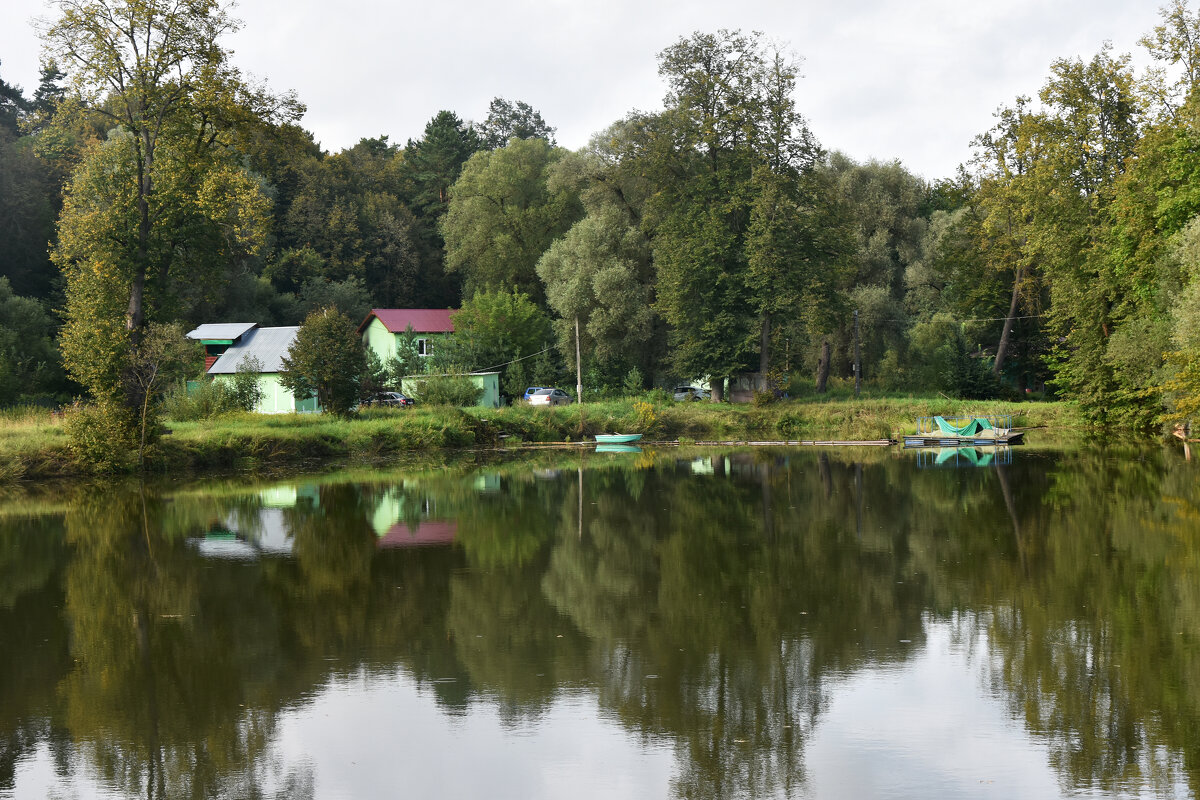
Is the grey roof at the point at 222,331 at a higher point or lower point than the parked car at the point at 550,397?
higher

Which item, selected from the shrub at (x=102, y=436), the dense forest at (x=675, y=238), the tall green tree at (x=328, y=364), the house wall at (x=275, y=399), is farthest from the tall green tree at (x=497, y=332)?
the shrub at (x=102, y=436)

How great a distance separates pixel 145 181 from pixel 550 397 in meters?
25.0

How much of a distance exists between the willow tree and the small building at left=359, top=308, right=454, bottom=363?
2551 cm

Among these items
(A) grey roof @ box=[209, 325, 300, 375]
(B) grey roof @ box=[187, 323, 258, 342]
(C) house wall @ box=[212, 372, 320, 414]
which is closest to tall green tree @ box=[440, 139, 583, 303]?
(A) grey roof @ box=[209, 325, 300, 375]

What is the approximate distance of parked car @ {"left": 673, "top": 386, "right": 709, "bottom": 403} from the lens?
5897 centimetres

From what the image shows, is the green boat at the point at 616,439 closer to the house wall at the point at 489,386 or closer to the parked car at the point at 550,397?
the parked car at the point at 550,397

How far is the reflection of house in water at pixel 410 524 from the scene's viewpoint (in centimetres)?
1855

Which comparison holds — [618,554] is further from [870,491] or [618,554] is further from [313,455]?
[313,455]

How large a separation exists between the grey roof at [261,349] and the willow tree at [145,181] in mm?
14976

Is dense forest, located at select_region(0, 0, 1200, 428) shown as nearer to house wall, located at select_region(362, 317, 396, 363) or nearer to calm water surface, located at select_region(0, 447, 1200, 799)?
house wall, located at select_region(362, 317, 396, 363)

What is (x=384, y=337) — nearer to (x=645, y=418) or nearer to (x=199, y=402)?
(x=645, y=418)

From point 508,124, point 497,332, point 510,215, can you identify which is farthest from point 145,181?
point 508,124

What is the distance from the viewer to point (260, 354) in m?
53.7

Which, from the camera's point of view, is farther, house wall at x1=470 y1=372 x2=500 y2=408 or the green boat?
house wall at x1=470 y1=372 x2=500 y2=408
